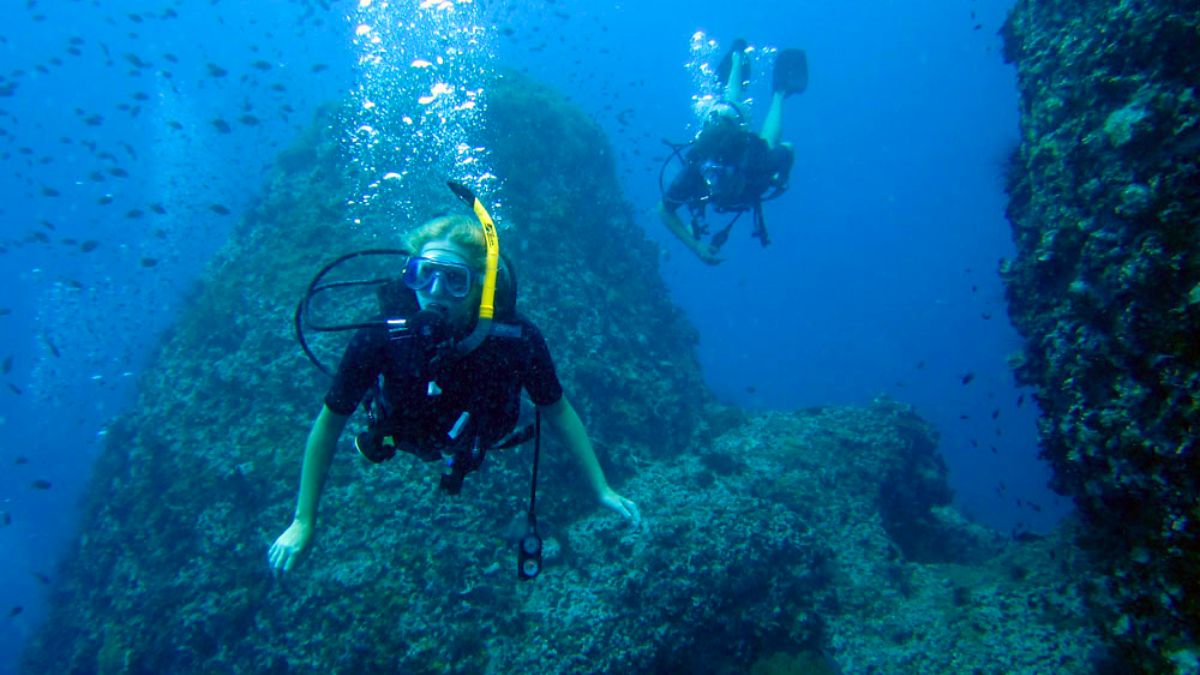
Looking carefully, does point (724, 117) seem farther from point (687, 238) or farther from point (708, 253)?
point (708, 253)

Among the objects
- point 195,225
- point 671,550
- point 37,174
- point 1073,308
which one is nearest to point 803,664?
point 671,550

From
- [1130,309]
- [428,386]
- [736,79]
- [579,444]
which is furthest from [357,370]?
[736,79]

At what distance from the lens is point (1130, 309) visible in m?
3.08

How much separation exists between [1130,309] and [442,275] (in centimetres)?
388

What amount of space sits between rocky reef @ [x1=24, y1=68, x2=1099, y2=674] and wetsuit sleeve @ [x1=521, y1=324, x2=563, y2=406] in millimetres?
2897

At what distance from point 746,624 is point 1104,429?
3.54 metres

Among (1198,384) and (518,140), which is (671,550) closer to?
(1198,384)

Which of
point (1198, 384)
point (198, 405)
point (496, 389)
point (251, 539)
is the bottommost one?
point (251, 539)

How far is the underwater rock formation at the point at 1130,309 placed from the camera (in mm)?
2758

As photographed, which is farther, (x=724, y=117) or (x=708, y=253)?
(x=724, y=117)

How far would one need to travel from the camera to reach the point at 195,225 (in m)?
41.3

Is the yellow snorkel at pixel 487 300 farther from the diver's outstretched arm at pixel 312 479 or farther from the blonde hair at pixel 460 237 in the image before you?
the diver's outstretched arm at pixel 312 479

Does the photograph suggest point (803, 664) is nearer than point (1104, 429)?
No

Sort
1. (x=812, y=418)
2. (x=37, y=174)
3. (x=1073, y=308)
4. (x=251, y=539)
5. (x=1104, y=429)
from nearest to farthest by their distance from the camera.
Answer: (x=1104, y=429) → (x=1073, y=308) → (x=251, y=539) → (x=812, y=418) → (x=37, y=174)
